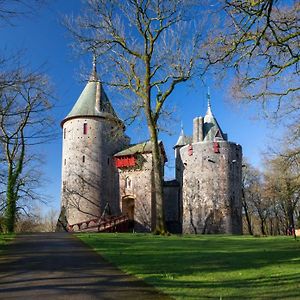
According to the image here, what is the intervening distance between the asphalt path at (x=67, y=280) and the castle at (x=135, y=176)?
2593cm

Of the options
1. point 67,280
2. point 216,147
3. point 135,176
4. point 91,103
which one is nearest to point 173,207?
point 135,176

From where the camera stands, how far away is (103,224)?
3325 centimetres

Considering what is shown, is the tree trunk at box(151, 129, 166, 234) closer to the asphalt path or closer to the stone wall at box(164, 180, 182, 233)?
the asphalt path

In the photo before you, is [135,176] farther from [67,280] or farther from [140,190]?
[67,280]

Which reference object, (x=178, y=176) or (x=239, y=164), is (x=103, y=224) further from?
(x=239, y=164)

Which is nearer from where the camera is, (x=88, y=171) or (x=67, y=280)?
(x=67, y=280)

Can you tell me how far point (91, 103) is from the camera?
38500mm

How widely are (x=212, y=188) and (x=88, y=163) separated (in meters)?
11.3

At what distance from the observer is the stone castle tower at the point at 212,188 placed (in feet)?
115

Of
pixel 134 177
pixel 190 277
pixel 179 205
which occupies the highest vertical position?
pixel 134 177

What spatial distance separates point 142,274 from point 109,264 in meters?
1.47

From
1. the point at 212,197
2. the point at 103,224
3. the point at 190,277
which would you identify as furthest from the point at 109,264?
the point at 212,197

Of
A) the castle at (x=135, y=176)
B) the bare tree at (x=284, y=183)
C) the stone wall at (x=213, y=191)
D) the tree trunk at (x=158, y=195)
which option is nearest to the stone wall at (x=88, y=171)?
the castle at (x=135, y=176)

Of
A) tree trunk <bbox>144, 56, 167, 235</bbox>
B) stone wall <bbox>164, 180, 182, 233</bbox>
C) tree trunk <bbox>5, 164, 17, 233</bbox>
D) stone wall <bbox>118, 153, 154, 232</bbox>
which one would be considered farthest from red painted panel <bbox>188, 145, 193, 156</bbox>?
tree trunk <bbox>5, 164, 17, 233</bbox>
